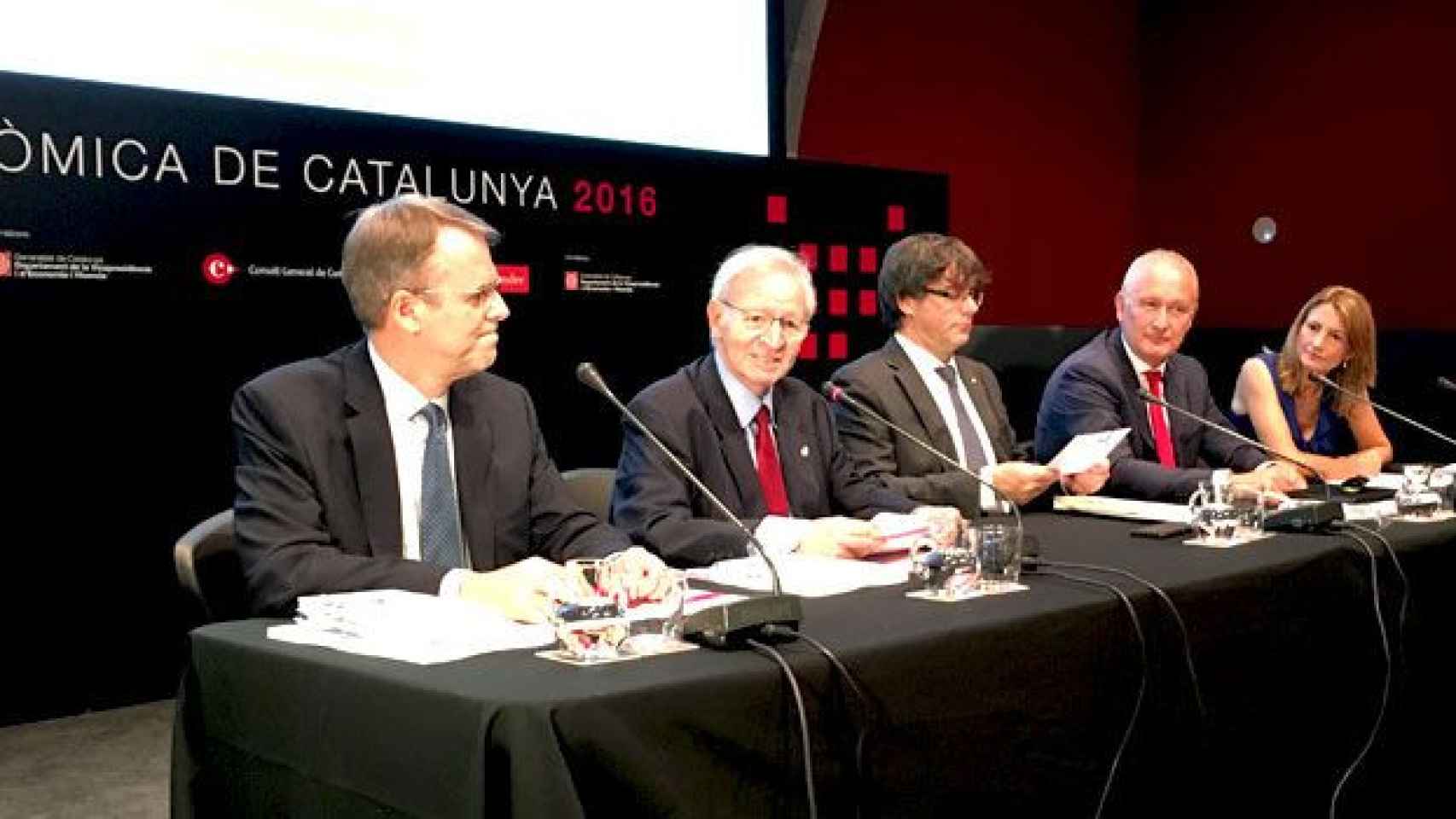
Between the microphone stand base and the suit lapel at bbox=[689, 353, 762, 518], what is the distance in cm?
110

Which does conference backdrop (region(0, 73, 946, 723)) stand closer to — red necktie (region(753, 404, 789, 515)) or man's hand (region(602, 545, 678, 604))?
red necktie (region(753, 404, 789, 515))

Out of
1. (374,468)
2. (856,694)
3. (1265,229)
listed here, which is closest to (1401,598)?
(856,694)

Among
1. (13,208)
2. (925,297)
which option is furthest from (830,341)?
(13,208)

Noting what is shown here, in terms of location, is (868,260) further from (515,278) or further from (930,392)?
(930,392)

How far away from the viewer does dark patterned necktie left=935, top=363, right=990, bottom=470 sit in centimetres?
362

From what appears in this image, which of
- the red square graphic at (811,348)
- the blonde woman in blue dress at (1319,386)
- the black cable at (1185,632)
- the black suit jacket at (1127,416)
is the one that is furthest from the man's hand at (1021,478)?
the red square graphic at (811,348)

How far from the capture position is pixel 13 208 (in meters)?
3.55

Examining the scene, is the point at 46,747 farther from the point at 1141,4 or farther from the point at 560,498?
the point at 1141,4

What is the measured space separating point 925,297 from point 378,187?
1.53 m

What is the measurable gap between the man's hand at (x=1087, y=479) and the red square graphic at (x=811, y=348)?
1.92 m

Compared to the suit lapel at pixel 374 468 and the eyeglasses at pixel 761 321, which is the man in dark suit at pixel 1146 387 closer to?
the eyeglasses at pixel 761 321

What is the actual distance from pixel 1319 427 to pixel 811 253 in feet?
5.63

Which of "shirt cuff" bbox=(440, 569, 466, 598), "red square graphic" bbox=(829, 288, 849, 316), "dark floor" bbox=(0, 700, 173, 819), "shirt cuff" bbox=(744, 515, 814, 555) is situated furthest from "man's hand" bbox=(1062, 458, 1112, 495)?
"red square graphic" bbox=(829, 288, 849, 316)

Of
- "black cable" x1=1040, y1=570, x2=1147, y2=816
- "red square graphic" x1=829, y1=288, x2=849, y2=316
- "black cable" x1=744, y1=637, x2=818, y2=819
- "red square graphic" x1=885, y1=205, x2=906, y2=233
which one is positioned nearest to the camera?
"black cable" x1=744, y1=637, x2=818, y2=819
